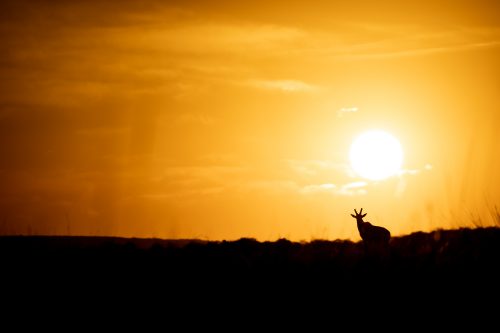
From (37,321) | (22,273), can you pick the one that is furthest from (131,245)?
(37,321)

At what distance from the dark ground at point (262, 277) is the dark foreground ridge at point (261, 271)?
0.02 meters

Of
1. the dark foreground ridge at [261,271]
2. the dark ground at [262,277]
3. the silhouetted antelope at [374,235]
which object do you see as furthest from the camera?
the silhouetted antelope at [374,235]

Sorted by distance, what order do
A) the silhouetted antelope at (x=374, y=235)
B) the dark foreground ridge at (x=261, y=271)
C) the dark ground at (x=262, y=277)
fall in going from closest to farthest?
the dark ground at (x=262, y=277), the dark foreground ridge at (x=261, y=271), the silhouetted antelope at (x=374, y=235)

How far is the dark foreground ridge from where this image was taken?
43.4ft

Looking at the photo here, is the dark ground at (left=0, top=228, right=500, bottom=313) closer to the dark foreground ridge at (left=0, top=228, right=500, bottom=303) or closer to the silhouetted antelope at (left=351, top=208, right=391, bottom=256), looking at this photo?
the dark foreground ridge at (left=0, top=228, right=500, bottom=303)

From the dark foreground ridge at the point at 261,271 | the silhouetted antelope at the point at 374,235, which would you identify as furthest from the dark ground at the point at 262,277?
the silhouetted antelope at the point at 374,235

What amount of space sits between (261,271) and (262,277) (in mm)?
381

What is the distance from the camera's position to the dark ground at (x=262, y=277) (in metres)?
12.9

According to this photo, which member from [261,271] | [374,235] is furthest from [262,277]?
[374,235]

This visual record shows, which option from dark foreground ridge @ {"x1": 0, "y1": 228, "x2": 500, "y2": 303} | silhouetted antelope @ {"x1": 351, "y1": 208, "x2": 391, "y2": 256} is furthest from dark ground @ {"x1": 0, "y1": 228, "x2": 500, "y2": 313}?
silhouetted antelope @ {"x1": 351, "y1": 208, "x2": 391, "y2": 256}

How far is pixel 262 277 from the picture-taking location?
1444cm

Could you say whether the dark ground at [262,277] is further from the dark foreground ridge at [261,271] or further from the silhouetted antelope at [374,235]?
the silhouetted antelope at [374,235]

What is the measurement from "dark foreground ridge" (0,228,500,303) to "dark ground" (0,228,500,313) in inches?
0.8

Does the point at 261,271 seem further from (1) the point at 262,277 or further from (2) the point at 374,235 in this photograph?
(2) the point at 374,235
